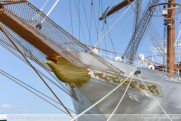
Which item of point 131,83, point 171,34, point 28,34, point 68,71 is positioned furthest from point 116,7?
point 28,34

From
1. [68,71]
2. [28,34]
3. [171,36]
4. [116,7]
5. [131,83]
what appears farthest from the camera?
[116,7]

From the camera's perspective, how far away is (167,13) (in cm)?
1405

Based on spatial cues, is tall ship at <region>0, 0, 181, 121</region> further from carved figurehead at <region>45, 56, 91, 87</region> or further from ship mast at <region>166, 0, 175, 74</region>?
ship mast at <region>166, 0, 175, 74</region>

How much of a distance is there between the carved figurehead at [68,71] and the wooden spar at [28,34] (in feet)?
0.89

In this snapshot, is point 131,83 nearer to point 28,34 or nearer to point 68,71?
point 68,71

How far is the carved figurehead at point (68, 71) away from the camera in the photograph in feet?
23.6

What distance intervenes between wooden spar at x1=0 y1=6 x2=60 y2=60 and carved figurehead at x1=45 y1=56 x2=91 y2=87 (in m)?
0.27

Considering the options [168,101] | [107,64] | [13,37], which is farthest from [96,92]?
[13,37]

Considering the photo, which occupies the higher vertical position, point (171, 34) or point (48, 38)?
point (171, 34)

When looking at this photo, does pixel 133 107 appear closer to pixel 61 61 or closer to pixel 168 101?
pixel 168 101

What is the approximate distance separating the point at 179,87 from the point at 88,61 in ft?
11.5

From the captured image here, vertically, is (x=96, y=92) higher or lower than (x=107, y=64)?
lower

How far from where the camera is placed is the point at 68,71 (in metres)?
7.51

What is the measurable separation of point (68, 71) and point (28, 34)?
162 cm
